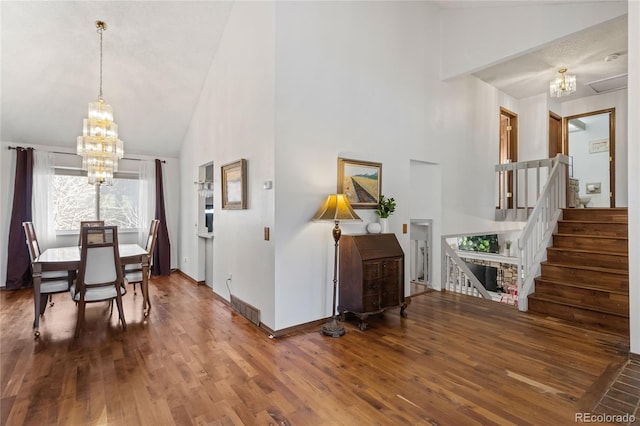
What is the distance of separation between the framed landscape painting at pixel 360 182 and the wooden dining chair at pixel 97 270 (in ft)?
8.45

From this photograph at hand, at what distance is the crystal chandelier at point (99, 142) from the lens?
364cm

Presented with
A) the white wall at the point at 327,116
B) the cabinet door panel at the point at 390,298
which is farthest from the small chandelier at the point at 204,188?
the cabinet door panel at the point at 390,298

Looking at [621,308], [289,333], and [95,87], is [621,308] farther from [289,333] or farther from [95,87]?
[95,87]

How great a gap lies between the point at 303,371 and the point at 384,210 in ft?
7.09

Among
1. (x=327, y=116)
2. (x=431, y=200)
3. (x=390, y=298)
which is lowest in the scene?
(x=390, y=298)

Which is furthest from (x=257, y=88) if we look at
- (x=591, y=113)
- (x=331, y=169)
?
(x=591, y=113)

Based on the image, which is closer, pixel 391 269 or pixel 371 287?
pixel 371 287

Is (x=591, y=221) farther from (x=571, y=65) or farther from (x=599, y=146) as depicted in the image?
(x=599, y=146)

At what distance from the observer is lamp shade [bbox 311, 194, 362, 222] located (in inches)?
122

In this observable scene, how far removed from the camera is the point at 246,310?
12.1ft

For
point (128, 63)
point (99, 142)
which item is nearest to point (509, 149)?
point (128, 63)

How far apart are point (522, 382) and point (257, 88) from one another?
143 inches

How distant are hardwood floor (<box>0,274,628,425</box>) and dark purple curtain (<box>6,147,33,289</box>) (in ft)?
6.32

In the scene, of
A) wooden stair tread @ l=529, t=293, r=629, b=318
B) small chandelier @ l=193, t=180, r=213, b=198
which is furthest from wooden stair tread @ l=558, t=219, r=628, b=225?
small chandelier @ l=193, t=180, r=213, b=198
